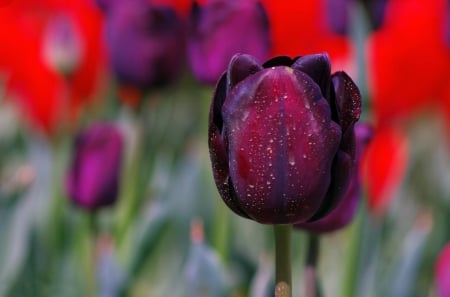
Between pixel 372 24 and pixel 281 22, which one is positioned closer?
pixel 372 24

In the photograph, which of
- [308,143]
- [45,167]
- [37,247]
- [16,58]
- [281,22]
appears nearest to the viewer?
[308,143]

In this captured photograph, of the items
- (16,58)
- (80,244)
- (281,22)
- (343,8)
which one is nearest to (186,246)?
(80,244)

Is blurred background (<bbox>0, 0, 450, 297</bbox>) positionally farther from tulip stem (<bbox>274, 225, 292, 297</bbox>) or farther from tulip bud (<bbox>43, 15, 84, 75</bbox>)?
tulip stem (<bbox>274, 225, 292, 297</bbox>)

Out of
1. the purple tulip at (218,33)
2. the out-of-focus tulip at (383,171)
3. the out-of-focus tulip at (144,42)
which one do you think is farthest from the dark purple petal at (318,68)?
the out-of-focus tulip at (144,42)

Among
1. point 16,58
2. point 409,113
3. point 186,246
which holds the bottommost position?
point 186,246

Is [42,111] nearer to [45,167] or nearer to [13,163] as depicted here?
[13,163]

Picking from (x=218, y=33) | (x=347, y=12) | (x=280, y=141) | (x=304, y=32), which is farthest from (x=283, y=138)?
(x=304, y=32)
